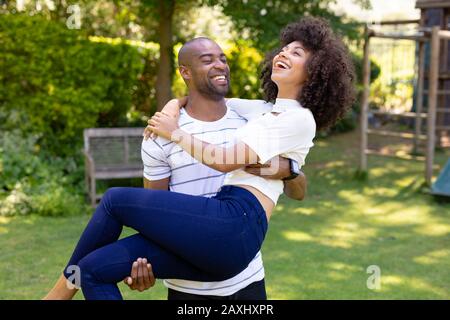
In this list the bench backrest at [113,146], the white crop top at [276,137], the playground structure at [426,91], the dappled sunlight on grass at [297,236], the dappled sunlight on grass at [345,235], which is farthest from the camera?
the playground structure at [426,91]

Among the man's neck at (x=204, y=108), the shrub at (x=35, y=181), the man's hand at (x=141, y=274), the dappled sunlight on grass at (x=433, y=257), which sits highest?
the man's neck at (x=204, y=108)

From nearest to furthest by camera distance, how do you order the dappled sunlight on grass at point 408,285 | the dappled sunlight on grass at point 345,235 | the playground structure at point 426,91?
1. the dappled sunlight on grass at point 408,285
2. the dappled sunlight on grass at point 345,235
3. the playground structure at point 426,91

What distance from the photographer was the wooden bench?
7.54 metres

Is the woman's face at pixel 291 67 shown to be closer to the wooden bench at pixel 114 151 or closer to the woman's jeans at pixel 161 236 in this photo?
the woman's jeans at pixel 161 236

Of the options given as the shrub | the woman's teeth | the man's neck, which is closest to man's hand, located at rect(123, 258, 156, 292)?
the man's neck

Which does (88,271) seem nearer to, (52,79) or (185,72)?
(185,72)

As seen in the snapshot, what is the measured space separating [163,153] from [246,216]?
45 centimetres

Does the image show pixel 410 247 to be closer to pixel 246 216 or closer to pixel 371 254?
pixel 371 254

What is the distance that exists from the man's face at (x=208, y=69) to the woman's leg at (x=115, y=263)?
652mm

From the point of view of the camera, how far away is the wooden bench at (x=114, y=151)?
7544 mm

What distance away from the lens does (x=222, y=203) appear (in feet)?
7.52

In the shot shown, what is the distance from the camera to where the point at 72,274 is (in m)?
2.26

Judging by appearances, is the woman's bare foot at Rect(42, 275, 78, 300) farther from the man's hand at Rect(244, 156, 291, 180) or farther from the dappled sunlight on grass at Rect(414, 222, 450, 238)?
the dappled sunlight on grass at Rect(414, 222, 450, 238)

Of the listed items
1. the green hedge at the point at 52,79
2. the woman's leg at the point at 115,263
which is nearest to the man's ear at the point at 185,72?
the woman's leg at the point at 115,263
